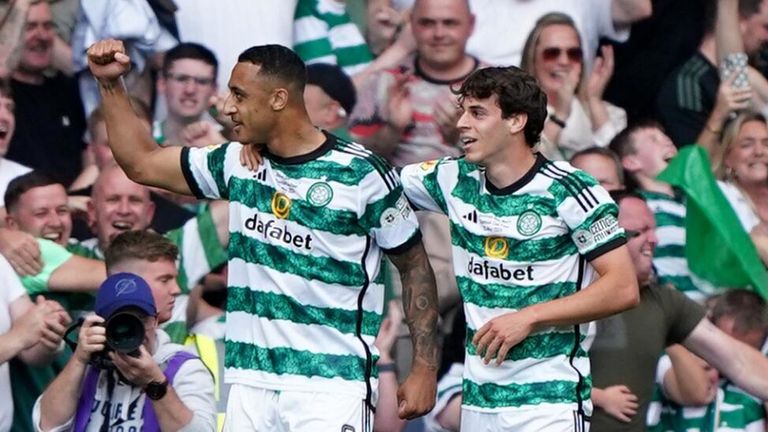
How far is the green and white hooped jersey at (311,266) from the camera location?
272 inches

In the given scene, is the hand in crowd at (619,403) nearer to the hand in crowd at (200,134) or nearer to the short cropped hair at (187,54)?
the hand in crowd at (200,134)

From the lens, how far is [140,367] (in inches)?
266

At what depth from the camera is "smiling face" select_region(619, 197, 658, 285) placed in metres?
8.57

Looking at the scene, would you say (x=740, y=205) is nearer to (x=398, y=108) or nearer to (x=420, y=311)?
(x=398, y=108)

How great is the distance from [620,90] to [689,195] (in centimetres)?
82

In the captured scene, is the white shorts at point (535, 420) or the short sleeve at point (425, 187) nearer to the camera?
the white shorts at point (535, 420)

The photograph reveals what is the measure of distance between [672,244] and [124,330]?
424 cm

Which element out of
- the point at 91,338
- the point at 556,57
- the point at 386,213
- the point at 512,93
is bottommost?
the point at 91,338

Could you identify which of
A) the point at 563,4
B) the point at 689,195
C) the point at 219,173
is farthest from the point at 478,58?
the point at 219,173

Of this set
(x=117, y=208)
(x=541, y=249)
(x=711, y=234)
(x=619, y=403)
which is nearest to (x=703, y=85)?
(x=711, y=234)

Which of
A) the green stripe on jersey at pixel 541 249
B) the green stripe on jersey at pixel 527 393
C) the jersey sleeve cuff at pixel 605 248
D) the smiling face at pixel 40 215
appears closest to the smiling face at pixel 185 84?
the smiling face at pixel 40 215

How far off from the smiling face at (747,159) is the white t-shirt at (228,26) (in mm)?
2573

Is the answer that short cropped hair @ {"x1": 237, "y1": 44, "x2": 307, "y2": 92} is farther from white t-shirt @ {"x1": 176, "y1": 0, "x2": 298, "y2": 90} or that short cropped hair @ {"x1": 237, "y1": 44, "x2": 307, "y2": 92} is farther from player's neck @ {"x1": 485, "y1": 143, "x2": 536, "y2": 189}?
white t-shirt @ {"x1": 176, "y1": 0, "x2": 298, "y2": 90}

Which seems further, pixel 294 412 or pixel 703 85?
pixel 703 85
